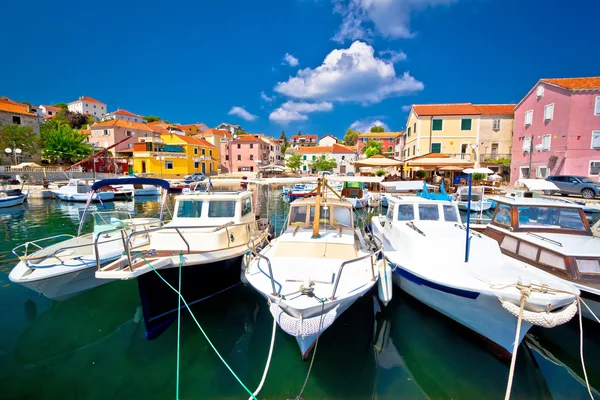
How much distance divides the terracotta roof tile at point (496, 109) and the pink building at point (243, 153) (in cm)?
4232

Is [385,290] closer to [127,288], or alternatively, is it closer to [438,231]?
[438,231]

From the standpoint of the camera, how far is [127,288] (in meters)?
9.03

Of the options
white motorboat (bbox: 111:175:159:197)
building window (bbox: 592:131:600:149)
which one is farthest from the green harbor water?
white motorboat (bbox: 111:175:159:197)

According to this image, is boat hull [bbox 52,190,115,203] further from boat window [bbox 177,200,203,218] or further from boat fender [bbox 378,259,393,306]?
boat fender [bbox 378,259,393,306]

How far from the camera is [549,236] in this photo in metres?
7.46

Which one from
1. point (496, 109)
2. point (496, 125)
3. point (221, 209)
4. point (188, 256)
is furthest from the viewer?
point (496, 109)

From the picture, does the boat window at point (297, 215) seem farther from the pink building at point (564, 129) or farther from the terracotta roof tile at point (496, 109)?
the terracotta roof tile at point (496, 109)

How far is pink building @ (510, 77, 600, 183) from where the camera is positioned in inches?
959

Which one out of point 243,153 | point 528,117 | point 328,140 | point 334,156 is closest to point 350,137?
point 328,140

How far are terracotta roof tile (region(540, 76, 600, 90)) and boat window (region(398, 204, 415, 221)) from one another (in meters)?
25.7

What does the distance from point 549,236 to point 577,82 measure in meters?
27.4

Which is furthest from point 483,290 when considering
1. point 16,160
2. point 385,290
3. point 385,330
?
point 16,160

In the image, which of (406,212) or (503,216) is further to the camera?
(406,212)

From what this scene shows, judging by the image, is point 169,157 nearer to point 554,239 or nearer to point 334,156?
point 334,156
